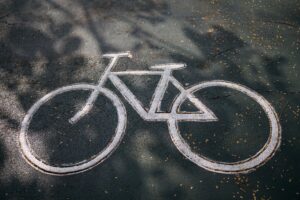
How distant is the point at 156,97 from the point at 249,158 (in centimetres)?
174

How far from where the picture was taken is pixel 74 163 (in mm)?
4215

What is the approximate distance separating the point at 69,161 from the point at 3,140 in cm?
121

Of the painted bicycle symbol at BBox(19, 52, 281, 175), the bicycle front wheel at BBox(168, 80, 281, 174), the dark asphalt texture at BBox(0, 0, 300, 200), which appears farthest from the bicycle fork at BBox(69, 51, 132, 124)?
the bicycle front wheel at BBox(168, 80, 281, 174)

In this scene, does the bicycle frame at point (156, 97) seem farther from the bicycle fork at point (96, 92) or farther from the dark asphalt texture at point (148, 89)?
the dark asphalt texture at point (148, 89)

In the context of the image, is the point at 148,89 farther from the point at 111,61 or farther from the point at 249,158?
the point at 249,158

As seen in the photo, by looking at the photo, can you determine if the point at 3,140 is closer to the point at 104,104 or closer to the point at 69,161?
the point at 69,161

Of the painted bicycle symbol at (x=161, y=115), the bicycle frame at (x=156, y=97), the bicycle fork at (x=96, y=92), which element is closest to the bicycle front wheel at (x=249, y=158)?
the painted bicycle symbol at (x=161, y=115)

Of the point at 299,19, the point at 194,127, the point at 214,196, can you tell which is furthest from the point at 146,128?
the point at 299,19

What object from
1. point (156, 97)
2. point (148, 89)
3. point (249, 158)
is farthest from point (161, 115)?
point (249, 158)

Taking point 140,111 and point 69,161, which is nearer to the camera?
point 69,161

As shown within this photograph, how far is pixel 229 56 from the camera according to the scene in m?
5.55

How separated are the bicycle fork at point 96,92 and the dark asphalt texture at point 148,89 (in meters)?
0.11

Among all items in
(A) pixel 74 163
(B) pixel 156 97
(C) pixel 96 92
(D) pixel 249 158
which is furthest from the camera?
(C) pixel 96 92

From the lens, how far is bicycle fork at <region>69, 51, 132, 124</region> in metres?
4.78
